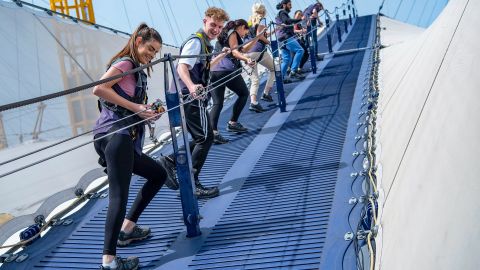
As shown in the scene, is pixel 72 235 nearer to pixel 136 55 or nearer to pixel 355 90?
pixel 136 55

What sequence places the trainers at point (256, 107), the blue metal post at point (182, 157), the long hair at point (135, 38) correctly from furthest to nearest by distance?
the trainers at point (256, 107) → the blue metal post at point (182, 157) → the long hair at point (135, 38)

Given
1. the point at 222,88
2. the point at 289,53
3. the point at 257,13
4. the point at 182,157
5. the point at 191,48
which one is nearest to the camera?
the point at 182,157

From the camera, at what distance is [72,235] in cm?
416

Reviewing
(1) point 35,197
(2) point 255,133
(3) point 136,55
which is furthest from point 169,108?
(1) point 35,197

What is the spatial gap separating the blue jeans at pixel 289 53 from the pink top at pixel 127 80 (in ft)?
23.0

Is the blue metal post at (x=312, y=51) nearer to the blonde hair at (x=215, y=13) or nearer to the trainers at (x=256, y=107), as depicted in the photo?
the trainers at (x=256, y=107)

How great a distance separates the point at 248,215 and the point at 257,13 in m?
4.40

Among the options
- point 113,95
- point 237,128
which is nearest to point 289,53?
point 237,128

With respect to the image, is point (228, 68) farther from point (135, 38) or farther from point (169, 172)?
point (135, 38)

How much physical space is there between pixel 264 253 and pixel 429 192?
1.38m

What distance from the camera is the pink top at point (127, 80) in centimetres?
310

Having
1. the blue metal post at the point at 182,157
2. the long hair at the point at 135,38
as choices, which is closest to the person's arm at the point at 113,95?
the long hair at the point at 135,38

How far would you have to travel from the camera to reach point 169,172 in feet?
13.0

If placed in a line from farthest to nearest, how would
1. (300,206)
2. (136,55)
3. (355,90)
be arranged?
(355,90) < (300,206) < (136,55)
